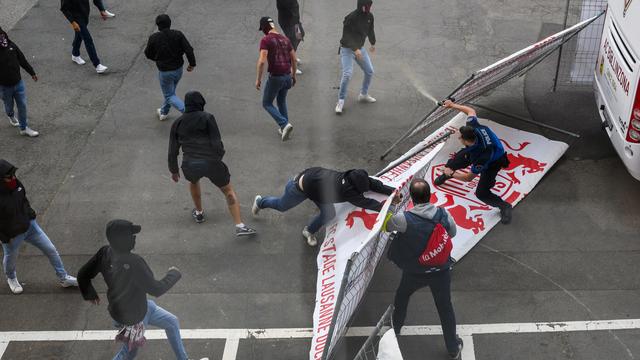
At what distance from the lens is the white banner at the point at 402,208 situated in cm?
573

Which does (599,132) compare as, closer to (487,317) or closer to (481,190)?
(481,190)

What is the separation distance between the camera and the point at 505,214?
321 inches

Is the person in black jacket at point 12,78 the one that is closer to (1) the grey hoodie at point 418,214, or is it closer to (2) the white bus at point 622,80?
(1) the grey hoodie at point 418,214

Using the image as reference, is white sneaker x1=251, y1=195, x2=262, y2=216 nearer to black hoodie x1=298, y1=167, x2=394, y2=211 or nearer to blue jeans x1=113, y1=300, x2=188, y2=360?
black hoodie x1=298, y1=167, x2=394, y2=211

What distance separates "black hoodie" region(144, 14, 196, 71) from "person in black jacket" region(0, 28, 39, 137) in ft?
5.25

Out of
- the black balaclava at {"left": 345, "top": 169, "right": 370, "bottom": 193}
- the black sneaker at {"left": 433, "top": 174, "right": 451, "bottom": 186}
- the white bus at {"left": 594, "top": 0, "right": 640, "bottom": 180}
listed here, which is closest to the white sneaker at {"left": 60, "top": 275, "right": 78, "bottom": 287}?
the black balaclava at {"left": 345, "top": 169, "right": 370, "bottom": 193}

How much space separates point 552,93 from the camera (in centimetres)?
1063

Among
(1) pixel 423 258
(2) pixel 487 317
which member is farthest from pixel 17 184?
(2) pixel 487 317

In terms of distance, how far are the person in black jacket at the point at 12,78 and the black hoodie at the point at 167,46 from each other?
5.25 feet

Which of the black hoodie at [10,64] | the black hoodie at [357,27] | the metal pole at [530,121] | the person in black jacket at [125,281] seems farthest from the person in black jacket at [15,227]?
the metal pole at [530,121]

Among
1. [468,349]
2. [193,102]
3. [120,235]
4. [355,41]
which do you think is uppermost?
[120,235]

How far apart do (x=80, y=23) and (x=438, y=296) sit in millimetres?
7453

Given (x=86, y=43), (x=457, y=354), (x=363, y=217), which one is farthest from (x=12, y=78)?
(x=457, y=354)

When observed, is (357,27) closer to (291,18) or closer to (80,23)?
(291,18)
